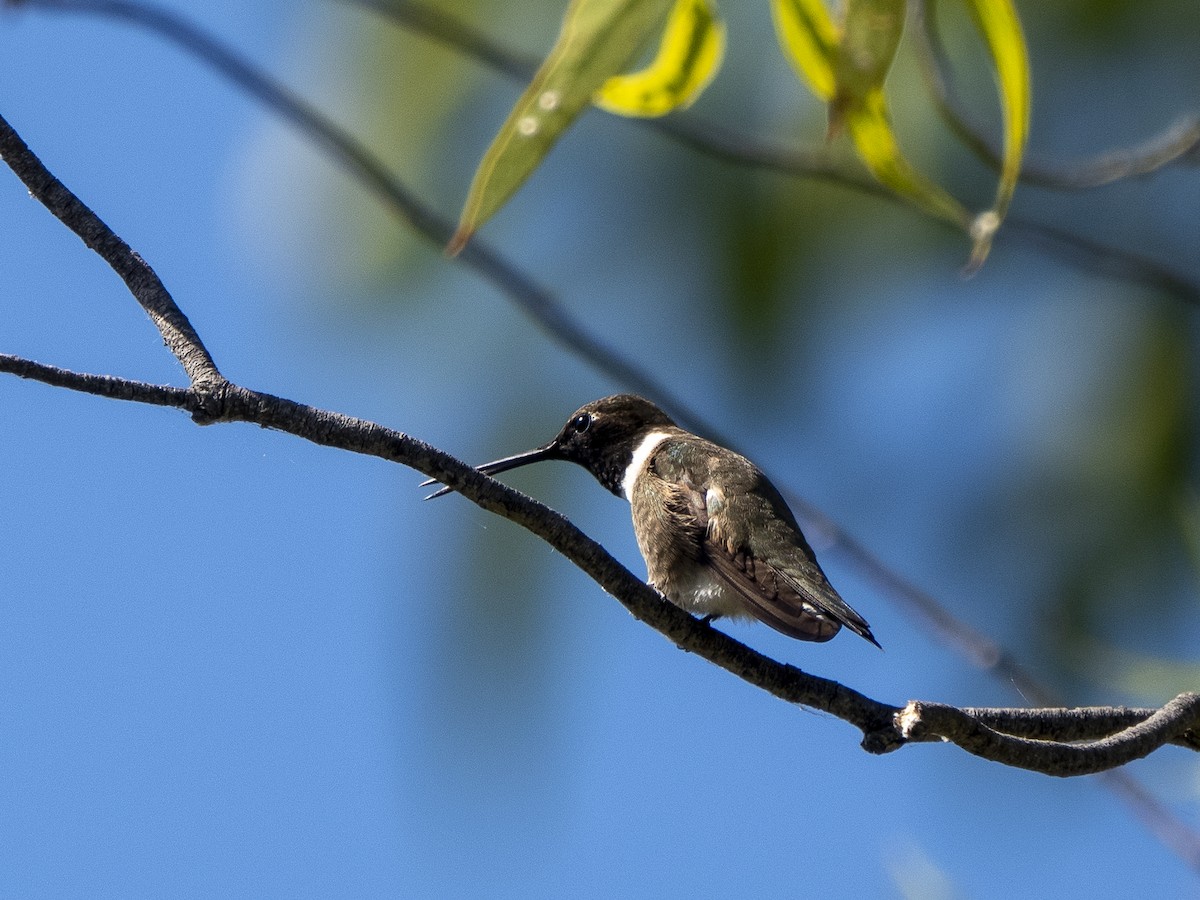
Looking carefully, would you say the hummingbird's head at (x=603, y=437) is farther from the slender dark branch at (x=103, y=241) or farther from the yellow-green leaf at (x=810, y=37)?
the slender dark branch at (x=103, y=241)

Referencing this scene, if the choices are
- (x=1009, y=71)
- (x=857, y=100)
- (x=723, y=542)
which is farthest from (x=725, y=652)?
(x=723, y=542)

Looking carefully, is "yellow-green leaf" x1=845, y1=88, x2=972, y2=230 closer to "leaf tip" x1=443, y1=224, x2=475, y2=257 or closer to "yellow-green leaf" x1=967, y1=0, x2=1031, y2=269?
"yellow-green leaf" x1=967, y1=0, x2=1031, y2=269

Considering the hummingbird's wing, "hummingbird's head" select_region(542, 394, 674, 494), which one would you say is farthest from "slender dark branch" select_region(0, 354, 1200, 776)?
"hummingbird's head" select_region(542, 394, 674, 494)

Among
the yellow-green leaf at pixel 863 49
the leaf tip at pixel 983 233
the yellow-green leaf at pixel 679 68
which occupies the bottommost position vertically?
the leaf tip at pixel 983 233

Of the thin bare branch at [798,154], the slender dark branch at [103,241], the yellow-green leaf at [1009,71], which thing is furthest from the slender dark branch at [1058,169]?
the slender dark branch at [103,241]

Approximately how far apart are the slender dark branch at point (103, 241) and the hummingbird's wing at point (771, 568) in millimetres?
1373

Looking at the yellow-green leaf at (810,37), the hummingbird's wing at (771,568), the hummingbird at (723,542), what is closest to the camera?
the yellow-green leaf at (810,37)

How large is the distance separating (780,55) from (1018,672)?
4.35m

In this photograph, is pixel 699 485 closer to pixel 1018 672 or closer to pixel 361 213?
pixel 1018 672

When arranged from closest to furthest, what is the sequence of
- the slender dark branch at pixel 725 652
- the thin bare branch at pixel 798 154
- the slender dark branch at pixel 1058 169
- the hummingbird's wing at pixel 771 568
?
the slender dark branch at pixel 725 652, the slender dark branch at pixel 1058 169, the hummingbird's wing at pixel 771 568, the thin bare branch at pixel 798 154

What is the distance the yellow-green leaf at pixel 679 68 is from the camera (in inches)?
95.7

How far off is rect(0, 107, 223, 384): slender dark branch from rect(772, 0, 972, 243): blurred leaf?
3.24ft

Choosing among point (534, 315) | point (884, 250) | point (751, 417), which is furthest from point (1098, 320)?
point (534, 315)

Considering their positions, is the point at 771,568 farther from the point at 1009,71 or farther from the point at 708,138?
the point at 1009,71
